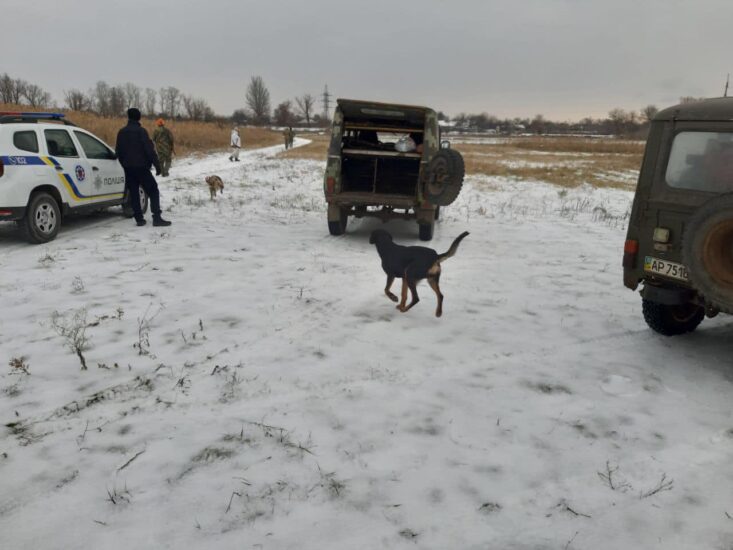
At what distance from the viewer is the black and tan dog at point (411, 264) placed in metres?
4.55

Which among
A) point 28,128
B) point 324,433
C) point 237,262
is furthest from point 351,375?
point 28,128

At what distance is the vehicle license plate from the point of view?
366cm

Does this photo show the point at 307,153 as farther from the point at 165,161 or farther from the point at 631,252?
the point at 631,252

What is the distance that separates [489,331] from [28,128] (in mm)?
7223

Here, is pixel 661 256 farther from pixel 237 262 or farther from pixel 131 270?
pixel 131 270

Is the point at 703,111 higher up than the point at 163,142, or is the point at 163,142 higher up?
the point at 163,142

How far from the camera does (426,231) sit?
26.2 feet

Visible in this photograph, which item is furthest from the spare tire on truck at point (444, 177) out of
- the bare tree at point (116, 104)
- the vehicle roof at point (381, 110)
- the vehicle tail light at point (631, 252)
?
the bare tree at point (116, 104)

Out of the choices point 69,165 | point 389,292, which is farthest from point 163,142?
point 389,292

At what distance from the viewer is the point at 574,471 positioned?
2.56 metres

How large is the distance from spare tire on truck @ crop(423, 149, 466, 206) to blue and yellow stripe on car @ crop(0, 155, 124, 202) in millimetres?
5857

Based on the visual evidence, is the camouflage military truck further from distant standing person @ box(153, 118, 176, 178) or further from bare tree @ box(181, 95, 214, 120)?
bare tree @ box(181, 95, 214, 120)

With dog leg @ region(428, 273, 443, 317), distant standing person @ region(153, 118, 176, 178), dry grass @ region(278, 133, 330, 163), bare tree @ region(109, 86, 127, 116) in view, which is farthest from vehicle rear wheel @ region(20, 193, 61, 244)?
bare tree @ region(109, 86, 127, 116)

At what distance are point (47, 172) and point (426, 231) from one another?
6.09 m
